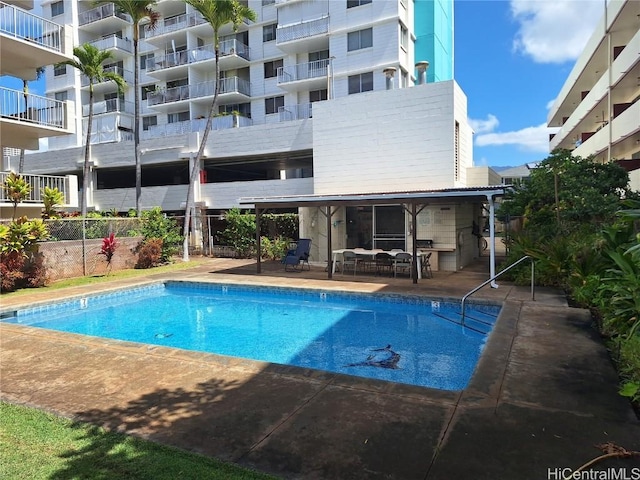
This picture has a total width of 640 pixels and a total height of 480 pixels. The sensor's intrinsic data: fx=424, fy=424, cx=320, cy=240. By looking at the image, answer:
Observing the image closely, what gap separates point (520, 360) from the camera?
5766 millimetres

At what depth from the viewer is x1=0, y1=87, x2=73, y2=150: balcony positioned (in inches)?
551

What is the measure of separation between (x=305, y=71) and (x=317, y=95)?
169 centimetres

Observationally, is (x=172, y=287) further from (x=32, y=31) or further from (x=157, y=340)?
(x=32, y=31)

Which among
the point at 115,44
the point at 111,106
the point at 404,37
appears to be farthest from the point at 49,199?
the point at 115,44

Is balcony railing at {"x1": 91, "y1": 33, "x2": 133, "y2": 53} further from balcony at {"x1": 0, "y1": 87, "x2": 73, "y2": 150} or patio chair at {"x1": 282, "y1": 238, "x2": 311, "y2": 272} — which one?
patio chair at {"x1": 282, "y1": 238, "x2": 311, "y2": 272}

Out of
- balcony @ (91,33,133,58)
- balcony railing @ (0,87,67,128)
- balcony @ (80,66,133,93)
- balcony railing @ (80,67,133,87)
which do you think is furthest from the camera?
balcony railing @ (80,67,133,87)

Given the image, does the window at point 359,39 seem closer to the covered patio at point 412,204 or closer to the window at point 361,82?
the window at point 361,82

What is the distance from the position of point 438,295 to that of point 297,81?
20722 millimetres

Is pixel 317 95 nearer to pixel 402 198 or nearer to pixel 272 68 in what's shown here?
pixel 272 68

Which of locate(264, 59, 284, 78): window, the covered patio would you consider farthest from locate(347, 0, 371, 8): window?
the covered patio

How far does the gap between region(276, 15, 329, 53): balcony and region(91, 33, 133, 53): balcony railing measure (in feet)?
49.3

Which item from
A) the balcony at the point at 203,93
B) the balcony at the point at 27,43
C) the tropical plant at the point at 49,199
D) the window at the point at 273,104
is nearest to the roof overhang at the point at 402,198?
the tropical plant at the point at 49,199

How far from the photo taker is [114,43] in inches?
1347

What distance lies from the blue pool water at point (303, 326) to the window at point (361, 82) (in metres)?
17.4
